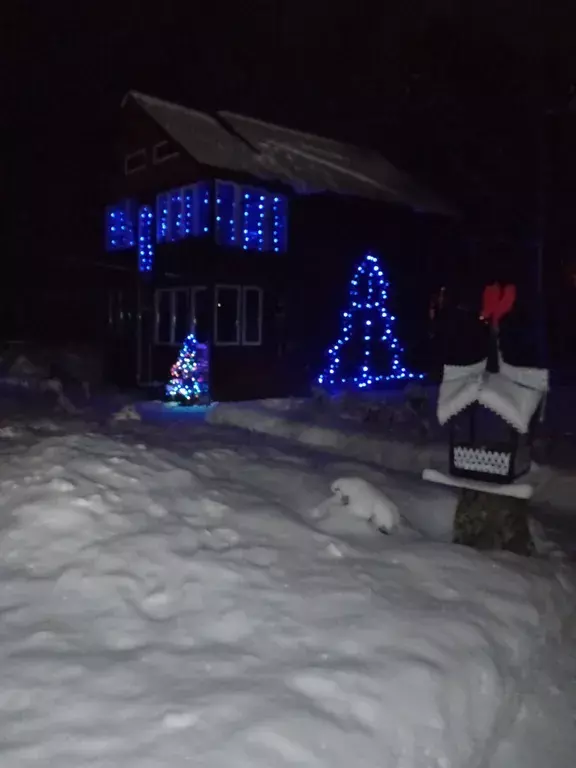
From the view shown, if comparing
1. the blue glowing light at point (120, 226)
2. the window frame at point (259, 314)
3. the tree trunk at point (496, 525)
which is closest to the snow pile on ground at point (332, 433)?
the window frame at point (259, 314)

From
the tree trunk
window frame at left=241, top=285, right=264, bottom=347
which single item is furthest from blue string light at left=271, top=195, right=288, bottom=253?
the tree trunk

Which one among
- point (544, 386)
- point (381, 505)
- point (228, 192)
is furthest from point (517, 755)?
point (228, 192)

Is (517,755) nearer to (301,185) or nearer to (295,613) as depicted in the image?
(295,613)

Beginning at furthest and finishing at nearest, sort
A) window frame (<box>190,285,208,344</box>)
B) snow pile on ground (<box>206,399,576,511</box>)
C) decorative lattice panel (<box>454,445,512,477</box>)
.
→ window frame (<box>190,285,208,344</box>)
snow pile on ground (<box>206,399,576,511</box>)
decorative lattice panel (<box>454,445,512,477</box>)

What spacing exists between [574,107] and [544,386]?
20.2 m

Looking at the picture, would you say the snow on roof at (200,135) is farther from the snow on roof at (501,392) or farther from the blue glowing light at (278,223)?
the snow on roof at (501,392)

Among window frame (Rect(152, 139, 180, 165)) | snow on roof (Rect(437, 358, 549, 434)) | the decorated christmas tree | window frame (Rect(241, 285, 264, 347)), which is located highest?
window frame (Rect(152, 139, 180, 165))

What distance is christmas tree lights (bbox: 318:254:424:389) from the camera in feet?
63.2

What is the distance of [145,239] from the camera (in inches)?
764

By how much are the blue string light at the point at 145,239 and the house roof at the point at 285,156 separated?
2339mm

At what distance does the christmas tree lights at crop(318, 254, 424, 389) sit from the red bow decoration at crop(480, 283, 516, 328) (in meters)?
12.3

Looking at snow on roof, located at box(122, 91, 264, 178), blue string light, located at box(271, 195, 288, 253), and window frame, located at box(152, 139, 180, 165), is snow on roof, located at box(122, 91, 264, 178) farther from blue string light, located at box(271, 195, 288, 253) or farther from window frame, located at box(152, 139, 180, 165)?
blue string light, located at box(271, 195, 288, 253)

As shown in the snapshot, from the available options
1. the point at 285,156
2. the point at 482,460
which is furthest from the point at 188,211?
the point at 482,460

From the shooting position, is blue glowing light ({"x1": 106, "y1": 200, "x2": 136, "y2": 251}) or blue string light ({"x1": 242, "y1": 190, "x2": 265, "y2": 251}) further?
blue glowing light ({"x1": 106, "y1": 200, "x2": 136, "y2": 251})
